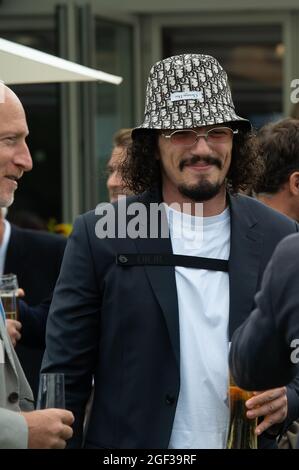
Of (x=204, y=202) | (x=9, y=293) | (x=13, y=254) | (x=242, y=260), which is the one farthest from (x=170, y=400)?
(x=13, y=254)

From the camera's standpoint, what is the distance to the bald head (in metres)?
3.78

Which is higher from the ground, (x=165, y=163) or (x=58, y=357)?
(x=165, y=163)

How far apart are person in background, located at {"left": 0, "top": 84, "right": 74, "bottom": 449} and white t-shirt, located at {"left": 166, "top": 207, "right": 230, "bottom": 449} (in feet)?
1.17

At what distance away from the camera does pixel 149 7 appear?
9969mm

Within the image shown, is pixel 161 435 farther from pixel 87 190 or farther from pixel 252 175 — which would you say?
pixel 87 190

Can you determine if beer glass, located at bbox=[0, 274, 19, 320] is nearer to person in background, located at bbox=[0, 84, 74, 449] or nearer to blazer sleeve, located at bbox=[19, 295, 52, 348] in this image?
blazer sleeve, located at bbox=[19, 295, 52, 348]

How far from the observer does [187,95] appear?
380 centimetres

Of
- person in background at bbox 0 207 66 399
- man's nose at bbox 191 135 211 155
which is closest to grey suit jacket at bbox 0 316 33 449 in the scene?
man's nose at bbox 191 135 211 155

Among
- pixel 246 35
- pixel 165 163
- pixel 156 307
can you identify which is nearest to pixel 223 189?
pixel 165 163

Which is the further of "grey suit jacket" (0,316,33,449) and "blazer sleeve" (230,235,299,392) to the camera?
"grey suit jacket" (0,316,33,449)

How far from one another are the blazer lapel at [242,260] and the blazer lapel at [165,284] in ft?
0.55

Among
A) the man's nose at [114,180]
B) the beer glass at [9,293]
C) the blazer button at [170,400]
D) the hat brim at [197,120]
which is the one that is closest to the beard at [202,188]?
the hat brim at [197,120]

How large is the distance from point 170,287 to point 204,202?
32cm

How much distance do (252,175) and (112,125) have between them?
6.12 metres
